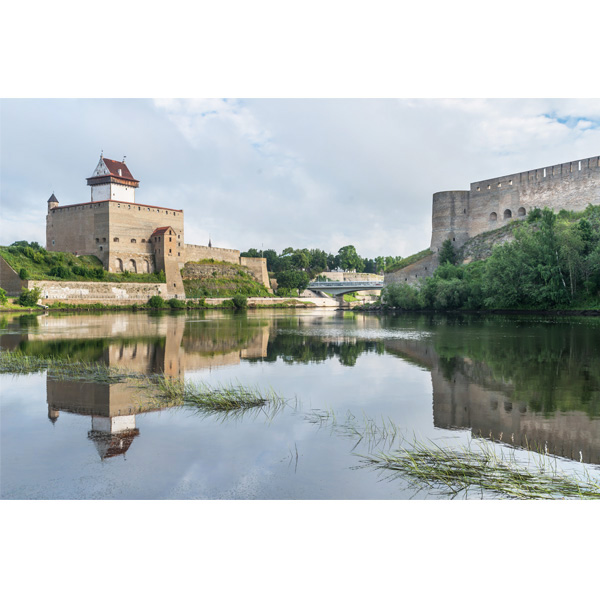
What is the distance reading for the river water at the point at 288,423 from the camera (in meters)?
3.29

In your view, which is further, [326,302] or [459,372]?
[326,302]

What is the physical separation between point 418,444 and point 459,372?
146 inches

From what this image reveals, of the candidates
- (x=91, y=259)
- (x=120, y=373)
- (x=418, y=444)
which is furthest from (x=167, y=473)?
(x=91, y=259)

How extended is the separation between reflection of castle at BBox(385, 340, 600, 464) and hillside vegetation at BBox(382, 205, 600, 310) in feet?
47.1

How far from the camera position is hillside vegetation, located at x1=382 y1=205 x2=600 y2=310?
1909 centimetres

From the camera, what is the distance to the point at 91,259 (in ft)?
121

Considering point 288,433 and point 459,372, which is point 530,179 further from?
point 288,433

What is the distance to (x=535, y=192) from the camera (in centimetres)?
2967

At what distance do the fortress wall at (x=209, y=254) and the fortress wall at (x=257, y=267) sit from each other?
764 mm

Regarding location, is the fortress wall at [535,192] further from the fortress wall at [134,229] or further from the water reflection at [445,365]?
the fortress wall at [134,229]

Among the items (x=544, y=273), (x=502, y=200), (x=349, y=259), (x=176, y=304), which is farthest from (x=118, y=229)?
(x=349, y=259)

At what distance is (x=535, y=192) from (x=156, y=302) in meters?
24.5

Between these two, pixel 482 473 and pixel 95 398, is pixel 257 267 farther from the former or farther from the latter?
pixel 482 473

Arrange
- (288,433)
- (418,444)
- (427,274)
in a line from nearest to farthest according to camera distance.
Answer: (418,444) < (288,433) < (427,274)
